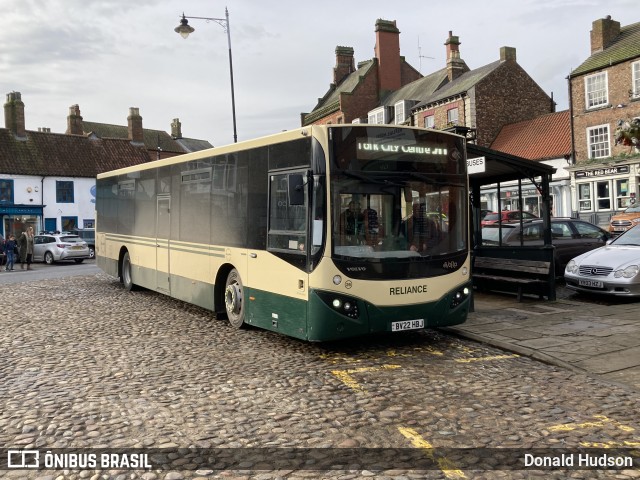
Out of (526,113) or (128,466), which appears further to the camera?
(526,113)

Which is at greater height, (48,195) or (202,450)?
(48,195)

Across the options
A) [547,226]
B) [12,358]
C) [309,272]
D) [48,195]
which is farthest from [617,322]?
[48,195]

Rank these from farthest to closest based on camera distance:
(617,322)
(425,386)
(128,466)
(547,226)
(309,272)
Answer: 1. (547,226)
2. (617,322)
3. (309,272)
4. (425,386)
5. (128,466)

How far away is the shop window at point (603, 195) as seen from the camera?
109 feet

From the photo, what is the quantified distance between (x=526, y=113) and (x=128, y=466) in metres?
42.9

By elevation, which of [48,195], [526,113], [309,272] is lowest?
[309,272]

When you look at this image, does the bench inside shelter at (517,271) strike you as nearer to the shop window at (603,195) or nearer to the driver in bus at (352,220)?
the driver in bus at (352,220)

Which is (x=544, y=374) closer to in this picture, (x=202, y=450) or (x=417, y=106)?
(x=202, y=450)

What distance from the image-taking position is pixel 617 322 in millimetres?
9414

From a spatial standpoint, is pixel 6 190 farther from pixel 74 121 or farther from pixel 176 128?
pixel 176 128

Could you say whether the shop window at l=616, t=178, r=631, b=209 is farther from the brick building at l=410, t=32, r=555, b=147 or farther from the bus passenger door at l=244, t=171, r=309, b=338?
the bus passenger door at l=244, t=171, r=309, b=338

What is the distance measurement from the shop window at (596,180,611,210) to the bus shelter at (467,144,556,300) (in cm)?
2317

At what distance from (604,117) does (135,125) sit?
36.9m

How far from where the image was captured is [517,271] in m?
12.1
